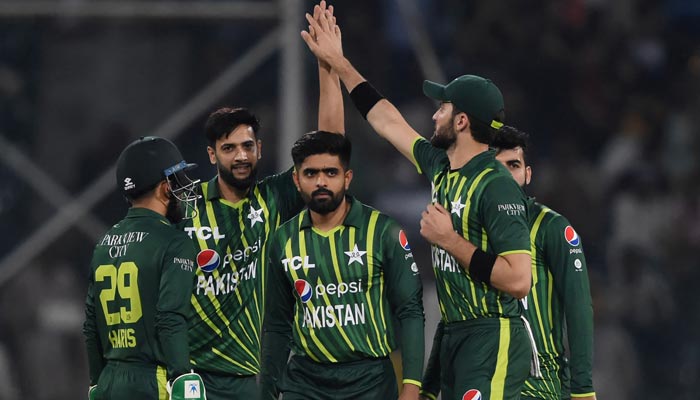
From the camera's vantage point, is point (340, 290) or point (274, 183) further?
point (274, 183)

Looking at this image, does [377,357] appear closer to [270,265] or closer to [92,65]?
[270,265]

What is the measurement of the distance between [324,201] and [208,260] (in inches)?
23.6

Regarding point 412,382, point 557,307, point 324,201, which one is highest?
point 324,201

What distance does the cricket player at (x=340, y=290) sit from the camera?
210 inches

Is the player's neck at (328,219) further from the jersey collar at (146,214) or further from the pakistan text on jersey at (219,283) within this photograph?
the jersey collar at (146,214)

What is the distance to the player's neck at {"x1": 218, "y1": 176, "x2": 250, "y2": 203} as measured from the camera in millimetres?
5746

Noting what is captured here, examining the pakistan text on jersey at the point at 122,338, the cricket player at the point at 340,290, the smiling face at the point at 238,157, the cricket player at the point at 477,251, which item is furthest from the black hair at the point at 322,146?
the pakistan text on jersey at the point at 122,338

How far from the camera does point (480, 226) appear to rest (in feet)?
17.1

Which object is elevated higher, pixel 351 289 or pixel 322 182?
pixel 322 182

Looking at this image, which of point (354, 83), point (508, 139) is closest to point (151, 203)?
A: point (354, 83)

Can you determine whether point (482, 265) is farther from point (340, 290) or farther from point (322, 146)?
point (322, 146)

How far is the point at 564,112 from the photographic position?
10984 millimetres

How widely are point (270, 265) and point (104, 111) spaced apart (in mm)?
4595

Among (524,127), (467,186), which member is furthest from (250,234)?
(524,127)
